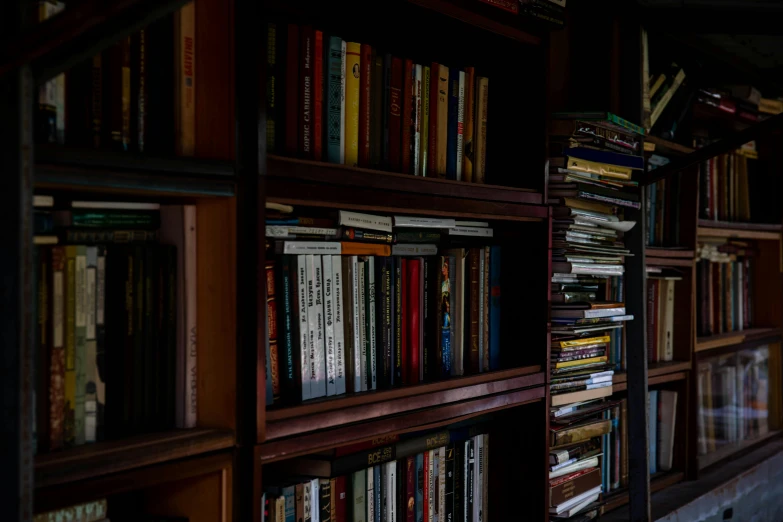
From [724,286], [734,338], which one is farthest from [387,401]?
[724,286]

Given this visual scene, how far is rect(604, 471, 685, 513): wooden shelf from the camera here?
221 centimetres

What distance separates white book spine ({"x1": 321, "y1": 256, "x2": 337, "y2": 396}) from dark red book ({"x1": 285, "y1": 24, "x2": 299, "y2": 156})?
0.21 m

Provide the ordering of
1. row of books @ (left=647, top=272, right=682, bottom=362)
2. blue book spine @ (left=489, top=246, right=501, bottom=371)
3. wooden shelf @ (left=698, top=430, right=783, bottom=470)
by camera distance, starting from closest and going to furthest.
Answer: blue book spine @ (left=489, top=246, right=501, bottom=371)
row of books @ (left=647, top=272, right=682, bottom=362)
wooden shelf @ (left=698, top=430, right=783, bottom=470)

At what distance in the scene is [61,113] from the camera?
970mm

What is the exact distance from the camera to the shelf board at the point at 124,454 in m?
0.91

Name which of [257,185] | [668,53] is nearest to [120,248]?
[257,185]

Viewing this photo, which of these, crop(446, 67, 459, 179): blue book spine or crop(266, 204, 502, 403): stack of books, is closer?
crop(266, 204, 502, 403): stack of books

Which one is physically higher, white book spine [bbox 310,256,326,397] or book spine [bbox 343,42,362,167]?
book spine [bbox 343,42,362,167]

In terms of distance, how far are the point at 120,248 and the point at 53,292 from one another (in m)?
0.11

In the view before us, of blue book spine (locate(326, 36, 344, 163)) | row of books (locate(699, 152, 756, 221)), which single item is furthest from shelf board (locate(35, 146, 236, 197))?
row of books (locate(699, 152, 756, 221))

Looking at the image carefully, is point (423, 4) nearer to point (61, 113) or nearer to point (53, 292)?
point (61, 113)

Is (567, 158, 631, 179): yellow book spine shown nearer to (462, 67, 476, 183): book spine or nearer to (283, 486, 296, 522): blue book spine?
(462, 67, 476, 183): book spine

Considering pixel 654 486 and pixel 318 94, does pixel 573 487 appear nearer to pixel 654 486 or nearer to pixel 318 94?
pixel 654 486

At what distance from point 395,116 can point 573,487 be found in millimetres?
1069
